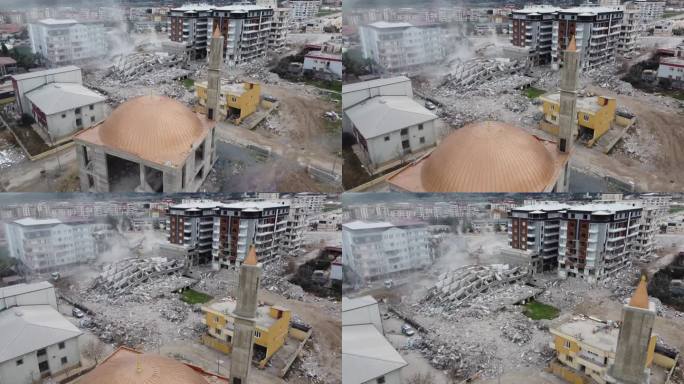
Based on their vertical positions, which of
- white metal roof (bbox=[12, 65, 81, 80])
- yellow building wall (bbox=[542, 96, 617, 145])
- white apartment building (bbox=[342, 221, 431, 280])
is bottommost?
white apartment building (bbox=[342, 221, 431, 280])

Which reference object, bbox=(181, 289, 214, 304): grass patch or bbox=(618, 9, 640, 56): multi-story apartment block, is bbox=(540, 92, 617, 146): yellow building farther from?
bbox=(181, 289, 214, 304): grass patch

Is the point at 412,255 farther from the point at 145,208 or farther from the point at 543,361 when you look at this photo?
the point at 145,208

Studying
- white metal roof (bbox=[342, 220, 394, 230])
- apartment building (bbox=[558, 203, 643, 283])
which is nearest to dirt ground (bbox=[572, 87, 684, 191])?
apartment building (bbox=[558, 203, 643, 283])

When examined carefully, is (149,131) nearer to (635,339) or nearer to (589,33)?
(589,33)

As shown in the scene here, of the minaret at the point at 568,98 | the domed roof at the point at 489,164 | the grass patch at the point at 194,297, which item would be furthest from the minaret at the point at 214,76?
the minaret at the point at 568,98

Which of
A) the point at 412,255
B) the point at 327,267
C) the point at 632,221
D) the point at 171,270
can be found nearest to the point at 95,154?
the point at 171,270

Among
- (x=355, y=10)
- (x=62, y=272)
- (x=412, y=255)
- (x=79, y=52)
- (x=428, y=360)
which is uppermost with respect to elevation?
(x=355, y=10)

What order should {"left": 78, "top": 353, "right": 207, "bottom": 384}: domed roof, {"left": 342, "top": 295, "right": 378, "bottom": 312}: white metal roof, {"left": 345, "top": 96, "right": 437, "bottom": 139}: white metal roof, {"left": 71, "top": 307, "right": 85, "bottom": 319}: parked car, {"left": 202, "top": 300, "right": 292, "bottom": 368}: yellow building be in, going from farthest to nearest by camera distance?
{"left": 71, "top": 307, "right": 85, "bottom": 319}: parked car
{"left": 202, "top": 300, "right": 292, "bottom": 368}: yellow building
{"left": 342, "top": 295, "right": 378, "bottom": 312}: white metal roof
{"left": 78, "top": 353, "right": 207, "bottom": 384}: domed roof
{"left": 345, "top": 96, "right": 437, "bottom": 139}: white metal roof
